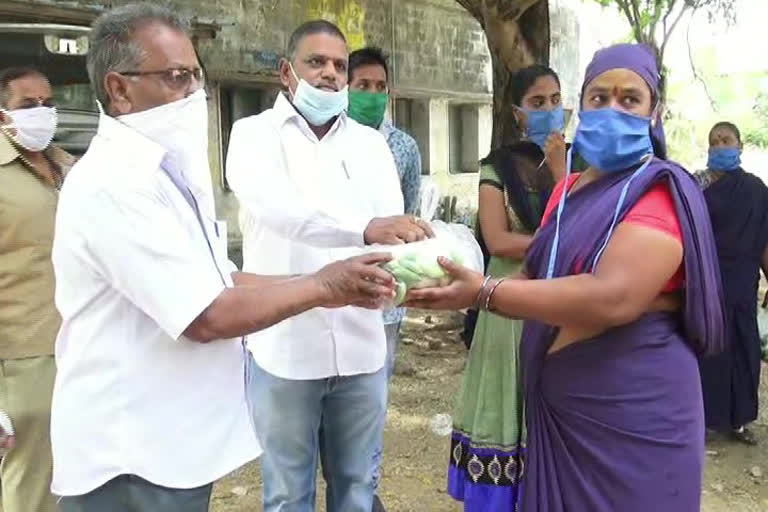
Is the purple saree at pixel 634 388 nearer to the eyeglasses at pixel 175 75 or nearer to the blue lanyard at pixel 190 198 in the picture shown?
the blue lanyard at pixel 190 198

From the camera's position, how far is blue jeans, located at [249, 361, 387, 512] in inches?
103

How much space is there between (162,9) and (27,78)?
170 cm

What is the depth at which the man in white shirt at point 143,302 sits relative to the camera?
1629mm

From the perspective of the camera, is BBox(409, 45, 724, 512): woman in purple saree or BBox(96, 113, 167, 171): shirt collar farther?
BBox(409, 45, 724, 512): woman in purple saree

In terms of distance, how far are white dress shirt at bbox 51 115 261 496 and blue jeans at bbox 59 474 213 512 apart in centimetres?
3

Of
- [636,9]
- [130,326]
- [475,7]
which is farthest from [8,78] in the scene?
[636,9]

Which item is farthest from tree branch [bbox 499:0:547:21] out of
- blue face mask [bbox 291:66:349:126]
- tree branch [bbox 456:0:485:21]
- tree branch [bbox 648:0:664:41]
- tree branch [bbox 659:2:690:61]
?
tree branch [bbox 659:2:690:61]

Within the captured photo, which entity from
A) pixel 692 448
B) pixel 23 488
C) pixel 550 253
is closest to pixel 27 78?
pixel 23 488

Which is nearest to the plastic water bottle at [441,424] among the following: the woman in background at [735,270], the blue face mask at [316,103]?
the woman in background at [735,270]

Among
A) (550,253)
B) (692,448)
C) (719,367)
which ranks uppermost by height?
(550,253)

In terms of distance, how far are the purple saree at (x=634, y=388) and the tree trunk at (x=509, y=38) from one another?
4323mm

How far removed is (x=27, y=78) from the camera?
10.5 feet

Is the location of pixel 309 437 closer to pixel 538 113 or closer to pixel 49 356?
pixel 49 356

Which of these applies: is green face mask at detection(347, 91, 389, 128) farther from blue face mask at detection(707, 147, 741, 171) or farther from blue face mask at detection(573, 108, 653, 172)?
blue face mask at detection(707, 147, 741, 171)
